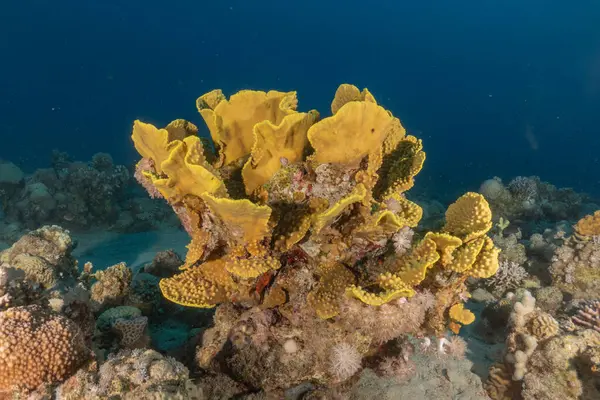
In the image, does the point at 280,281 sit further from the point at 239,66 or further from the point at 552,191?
the point at 239,66

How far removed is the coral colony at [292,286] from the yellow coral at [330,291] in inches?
0.5

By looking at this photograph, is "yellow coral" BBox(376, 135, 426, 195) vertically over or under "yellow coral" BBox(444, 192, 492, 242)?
over

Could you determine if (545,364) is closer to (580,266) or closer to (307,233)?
(307,233)

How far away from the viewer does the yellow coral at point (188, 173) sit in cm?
262

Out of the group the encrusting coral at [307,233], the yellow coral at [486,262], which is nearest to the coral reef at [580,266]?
the encrusting coral at [307,233]

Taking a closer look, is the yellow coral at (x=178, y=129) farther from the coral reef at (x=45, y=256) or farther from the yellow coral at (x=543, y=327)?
the yellow coral at (x=543, y=327)

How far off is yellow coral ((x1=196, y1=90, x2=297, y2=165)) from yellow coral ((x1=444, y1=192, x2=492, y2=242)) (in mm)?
1838

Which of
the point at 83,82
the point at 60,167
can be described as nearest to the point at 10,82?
the point at 83,82

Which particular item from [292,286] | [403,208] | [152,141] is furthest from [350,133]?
[152,141]

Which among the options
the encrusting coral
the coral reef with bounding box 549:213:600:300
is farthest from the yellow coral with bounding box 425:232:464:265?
the coral reef with bounding box 549:213:600:300

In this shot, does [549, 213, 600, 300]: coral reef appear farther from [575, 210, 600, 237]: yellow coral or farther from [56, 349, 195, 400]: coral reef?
[56, 349, 195, 400]: coral reef

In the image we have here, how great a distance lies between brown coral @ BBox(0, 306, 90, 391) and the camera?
2664 millimetres

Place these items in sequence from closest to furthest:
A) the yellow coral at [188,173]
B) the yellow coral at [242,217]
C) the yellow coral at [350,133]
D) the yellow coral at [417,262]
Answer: the yellow coral at [242,217], the yellow coral at [188,173], the yellow coral at [350,133], the yellow coral at [417,262]

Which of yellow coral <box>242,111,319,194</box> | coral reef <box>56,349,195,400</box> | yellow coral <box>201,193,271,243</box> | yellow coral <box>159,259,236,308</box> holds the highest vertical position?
yellow coral <box>242,111,319,194</box>
